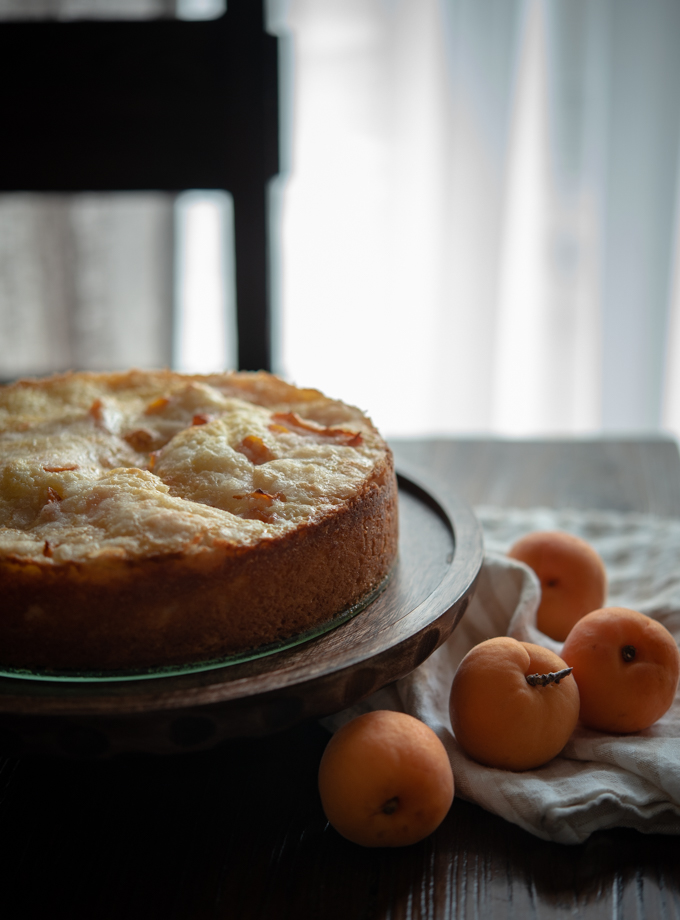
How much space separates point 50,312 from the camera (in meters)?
3.60

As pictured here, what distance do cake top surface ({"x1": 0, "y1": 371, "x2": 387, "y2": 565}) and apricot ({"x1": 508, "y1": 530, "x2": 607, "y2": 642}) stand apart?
0.99 ft

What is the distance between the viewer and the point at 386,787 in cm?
69

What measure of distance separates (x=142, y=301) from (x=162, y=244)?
0.91 ft

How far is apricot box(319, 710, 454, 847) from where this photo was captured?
0.69m

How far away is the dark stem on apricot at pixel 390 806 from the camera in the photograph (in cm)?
69

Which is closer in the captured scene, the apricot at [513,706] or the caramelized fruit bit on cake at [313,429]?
the apricot at [513,706]

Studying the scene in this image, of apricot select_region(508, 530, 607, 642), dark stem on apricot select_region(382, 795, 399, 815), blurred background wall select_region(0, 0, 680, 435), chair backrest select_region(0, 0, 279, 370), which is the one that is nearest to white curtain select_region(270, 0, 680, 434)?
blurred background wall select_region(0, 0, 680, 435)

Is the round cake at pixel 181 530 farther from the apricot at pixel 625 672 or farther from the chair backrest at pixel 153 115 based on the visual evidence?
the chair backrest at pixel 153 115

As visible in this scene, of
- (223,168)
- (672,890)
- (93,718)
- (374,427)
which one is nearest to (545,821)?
(672,890)

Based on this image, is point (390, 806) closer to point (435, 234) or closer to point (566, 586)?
point (566, 586)

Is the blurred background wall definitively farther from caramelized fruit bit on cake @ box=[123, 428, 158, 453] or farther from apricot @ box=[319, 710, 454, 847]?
apricot @ box=[319, 710, 454, 847]

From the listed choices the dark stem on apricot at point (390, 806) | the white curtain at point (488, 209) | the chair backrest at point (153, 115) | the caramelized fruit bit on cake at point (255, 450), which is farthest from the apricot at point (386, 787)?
the white curtain at point (488, 209)

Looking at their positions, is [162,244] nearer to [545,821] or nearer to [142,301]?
[142,301]

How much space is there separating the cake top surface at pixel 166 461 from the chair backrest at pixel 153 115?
2.56ft
